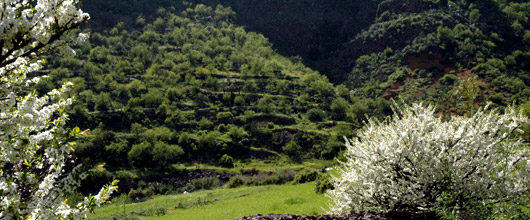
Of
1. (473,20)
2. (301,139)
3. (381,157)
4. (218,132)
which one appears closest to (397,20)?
(473,20)

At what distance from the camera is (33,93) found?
505 cm

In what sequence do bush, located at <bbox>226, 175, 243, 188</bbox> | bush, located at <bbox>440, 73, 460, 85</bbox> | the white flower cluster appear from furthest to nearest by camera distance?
bush, located at <bbox>440, 73, 460, 85</bbox>
bush, located at <bbox>226, 175, 243, 188</bbox>
the white flower cluster

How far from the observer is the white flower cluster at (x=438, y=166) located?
9570mm

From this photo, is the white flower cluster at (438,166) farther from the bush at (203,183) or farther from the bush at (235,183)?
the bush at (203,183)

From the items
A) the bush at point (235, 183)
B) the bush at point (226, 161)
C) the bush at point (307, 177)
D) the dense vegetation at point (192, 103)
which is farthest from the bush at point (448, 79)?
the bush at point (307, 177)

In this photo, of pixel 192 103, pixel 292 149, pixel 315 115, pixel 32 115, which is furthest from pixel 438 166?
pixel 192 103

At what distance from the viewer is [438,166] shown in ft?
31.4

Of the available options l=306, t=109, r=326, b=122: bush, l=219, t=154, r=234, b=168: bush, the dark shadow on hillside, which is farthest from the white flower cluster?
the dark shadow on hillside

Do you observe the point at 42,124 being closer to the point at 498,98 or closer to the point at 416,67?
the point at 498,98

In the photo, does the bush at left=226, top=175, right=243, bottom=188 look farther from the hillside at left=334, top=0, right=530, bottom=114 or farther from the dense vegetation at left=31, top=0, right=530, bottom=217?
the hillside at left=334, top=0, right=530, bottom=114

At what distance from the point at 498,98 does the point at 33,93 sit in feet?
300

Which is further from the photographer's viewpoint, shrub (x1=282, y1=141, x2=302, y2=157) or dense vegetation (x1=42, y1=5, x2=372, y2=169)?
shrub (x1=282, y1=141, x2=302, y2=157)

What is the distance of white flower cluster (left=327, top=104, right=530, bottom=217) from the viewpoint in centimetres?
957

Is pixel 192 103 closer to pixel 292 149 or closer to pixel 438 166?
pixel 292 149
